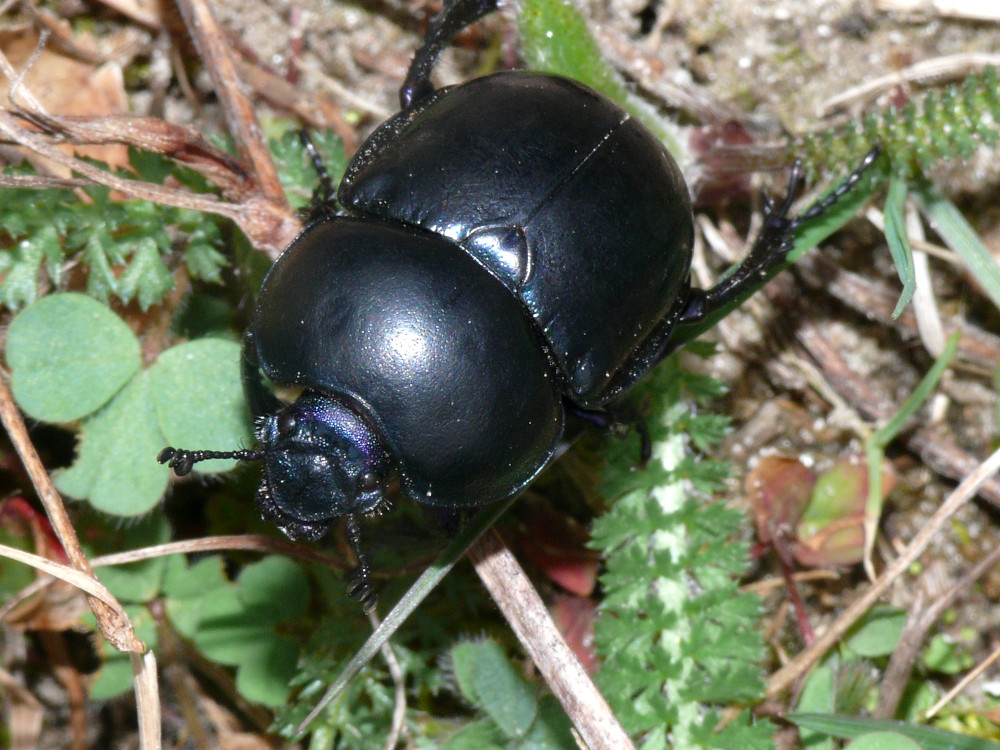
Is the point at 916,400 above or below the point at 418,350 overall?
below

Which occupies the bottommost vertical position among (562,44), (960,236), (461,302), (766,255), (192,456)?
(192,456)

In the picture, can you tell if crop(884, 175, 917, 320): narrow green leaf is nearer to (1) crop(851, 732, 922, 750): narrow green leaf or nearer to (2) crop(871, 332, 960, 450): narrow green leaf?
(2) crop(871, 332, 960, 450): narrow green leaf

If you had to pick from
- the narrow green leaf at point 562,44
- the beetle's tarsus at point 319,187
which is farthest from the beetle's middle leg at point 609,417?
the narrow green leaf at point 562,44

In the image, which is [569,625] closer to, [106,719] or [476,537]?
[476,537]

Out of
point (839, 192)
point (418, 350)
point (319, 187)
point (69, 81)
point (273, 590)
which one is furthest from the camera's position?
point (69, 81)

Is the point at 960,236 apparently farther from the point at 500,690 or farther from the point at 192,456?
the point at 192,456

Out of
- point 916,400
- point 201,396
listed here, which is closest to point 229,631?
point 201,396

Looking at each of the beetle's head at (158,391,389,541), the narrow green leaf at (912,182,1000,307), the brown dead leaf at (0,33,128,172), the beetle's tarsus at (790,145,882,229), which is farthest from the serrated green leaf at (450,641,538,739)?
the brown dead leaf at (0,33,128,172)
